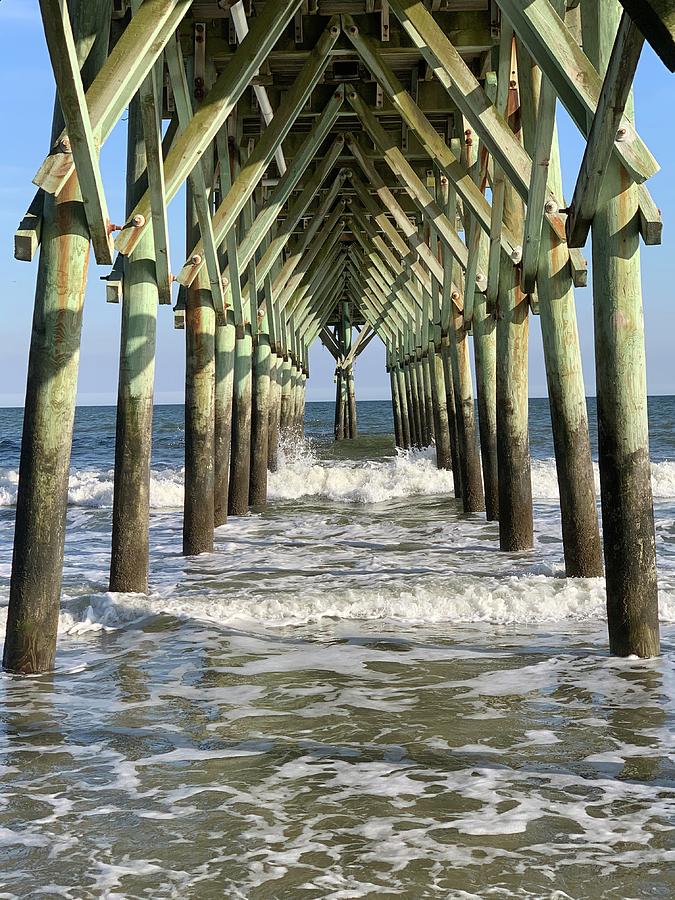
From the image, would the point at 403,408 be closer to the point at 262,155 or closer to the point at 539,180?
the point at 262,155

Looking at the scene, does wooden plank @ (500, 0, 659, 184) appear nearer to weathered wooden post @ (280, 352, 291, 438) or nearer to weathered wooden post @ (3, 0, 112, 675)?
weathered wooden post @ (3, 0, 112, 675)

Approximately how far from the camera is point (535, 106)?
6.09 m

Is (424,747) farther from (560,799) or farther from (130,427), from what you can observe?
(130,427)

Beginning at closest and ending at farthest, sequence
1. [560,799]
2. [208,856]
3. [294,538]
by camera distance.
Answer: [208,856]
[560,799]
[294,538]

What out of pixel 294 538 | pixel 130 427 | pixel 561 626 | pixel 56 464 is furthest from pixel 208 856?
pixel 294 538

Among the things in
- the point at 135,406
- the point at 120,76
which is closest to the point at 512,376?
the point at 135,406

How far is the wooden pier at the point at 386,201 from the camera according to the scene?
14.0 feet

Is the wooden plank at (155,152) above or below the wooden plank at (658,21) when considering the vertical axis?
above

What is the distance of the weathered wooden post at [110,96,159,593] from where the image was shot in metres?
6.14

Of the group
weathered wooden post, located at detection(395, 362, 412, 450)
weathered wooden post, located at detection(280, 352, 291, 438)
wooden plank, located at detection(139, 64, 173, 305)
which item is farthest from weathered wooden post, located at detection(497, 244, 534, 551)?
weathered wooden post, located at detection(395, 362, 412, 450)

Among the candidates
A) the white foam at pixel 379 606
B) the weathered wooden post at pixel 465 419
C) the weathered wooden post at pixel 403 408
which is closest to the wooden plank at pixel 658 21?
the white foam at pixel 379 606

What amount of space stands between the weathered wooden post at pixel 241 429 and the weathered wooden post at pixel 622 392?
698 cm

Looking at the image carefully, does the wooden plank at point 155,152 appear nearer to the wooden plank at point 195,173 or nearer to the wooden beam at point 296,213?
the wooden plank at point 195,173

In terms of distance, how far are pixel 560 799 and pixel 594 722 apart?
73 cm
